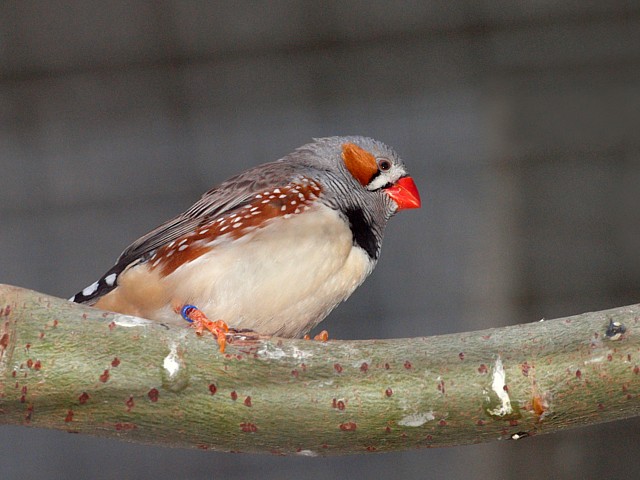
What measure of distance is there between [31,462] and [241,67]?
1.70 m

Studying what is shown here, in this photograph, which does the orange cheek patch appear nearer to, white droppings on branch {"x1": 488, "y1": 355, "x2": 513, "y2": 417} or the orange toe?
the orange toe

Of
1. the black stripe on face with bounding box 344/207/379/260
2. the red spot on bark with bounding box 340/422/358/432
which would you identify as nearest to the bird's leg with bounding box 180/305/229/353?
the red spot on bark with bounding box 340/422/358/432

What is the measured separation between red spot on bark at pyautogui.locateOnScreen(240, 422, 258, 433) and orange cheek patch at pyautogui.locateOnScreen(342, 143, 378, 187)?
1077 mm

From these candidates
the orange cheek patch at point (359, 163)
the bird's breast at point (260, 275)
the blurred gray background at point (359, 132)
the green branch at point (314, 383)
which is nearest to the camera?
the green branch at point (314, 383)

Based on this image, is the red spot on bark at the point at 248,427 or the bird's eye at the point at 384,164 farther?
the bird's eye at the point at 384,164

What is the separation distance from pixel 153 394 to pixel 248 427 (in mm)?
A: 165

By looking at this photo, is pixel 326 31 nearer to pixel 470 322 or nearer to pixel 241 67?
pixel 241 67

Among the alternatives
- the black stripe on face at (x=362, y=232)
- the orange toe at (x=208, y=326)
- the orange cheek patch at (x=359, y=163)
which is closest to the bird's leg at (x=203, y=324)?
the orange toe at (x=208, y=326)

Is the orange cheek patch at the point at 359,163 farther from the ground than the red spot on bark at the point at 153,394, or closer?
farther from the ground

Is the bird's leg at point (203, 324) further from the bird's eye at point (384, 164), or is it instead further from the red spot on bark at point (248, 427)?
the bird's eye at point (384, 164)

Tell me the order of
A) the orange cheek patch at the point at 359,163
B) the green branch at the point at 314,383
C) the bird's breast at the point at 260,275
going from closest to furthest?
the green branch at the point at 314,383 → the bird's breast at the point at 260,275 → the orange cheek patch at the point at 359,163

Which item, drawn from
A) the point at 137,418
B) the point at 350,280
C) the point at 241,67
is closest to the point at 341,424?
the point at 137,418

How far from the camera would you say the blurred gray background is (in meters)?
3.31

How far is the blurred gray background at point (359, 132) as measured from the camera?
130 inches
